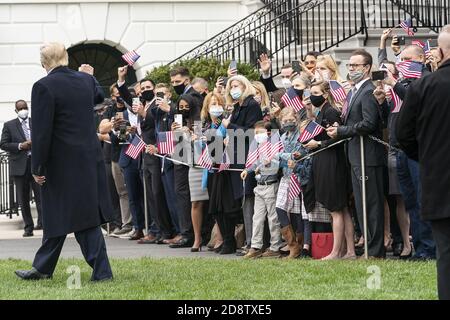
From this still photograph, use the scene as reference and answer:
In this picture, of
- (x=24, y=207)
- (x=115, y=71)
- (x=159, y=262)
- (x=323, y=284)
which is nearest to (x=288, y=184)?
(x=159, y=262)

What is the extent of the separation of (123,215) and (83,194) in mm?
7329

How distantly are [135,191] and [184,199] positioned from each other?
2.01 meters

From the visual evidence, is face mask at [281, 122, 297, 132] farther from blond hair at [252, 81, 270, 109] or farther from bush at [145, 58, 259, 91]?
bush at [145, 58, 259, 91]

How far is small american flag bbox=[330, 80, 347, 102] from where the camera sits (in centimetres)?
1371

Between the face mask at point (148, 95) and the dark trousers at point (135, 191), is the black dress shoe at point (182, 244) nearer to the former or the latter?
the dark trousers at point (135, 191)

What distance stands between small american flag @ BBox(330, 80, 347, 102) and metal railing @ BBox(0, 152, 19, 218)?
9.70 metres

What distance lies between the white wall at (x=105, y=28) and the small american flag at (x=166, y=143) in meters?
10.0

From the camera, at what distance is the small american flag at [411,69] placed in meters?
12.7

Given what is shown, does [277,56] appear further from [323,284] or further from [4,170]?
[323,284]

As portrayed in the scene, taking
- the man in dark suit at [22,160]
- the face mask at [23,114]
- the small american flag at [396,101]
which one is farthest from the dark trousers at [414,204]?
the face mask at [23,114]

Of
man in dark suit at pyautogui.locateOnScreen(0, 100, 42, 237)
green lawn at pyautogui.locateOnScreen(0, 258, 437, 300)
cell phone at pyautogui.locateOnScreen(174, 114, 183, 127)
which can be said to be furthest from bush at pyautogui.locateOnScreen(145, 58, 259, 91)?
green lawn at pyautogui.locateOnScreen(0, 258, 437, 300)

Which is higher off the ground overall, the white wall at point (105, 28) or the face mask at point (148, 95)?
the white wall at point (105, 28)

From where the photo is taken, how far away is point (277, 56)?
22.8m

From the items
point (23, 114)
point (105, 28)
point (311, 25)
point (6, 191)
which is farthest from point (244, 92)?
point (105, 28)
